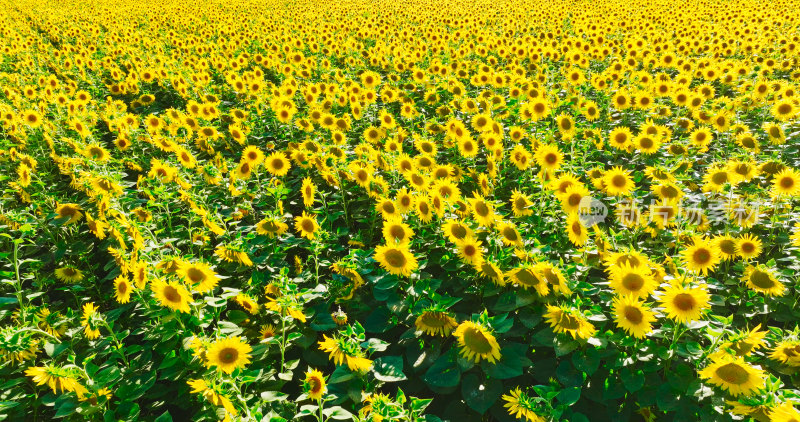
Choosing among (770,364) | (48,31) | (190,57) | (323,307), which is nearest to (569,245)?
(770,364)

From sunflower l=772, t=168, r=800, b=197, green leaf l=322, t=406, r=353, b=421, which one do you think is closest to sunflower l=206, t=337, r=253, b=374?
green leaf l=322, t=406, r=353, b=421

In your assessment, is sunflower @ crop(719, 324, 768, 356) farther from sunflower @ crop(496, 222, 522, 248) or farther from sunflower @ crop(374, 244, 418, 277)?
sunflower @ crop(374, 244, 418, 277)

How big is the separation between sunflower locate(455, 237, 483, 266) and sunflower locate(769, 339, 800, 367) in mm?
1692

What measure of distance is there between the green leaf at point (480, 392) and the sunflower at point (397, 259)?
0.79 metres

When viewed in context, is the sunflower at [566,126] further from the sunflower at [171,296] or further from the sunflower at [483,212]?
the sunflower at [171,296]

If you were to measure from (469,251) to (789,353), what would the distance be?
1828 mm

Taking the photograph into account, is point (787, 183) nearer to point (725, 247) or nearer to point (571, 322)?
point (725, 247)

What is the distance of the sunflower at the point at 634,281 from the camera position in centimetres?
253

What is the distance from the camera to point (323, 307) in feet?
10.2

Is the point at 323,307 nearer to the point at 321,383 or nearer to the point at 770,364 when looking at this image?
the point at 321,383

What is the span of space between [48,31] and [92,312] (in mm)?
17876

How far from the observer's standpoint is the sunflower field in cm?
237

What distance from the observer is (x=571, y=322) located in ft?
8.09

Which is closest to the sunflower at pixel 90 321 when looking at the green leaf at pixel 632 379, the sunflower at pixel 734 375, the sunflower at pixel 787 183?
the green leaf at pixel 632 379
